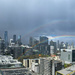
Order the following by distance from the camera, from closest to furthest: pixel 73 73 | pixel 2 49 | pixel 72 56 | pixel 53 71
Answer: pixel 73 73, pixel 53 71, pixel 72 56, pixel 2 49

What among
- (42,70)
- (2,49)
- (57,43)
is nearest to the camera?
(42,70)

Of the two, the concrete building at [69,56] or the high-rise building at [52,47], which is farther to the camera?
the high-rise building at [52,47]

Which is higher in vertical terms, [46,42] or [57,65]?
[46,42]

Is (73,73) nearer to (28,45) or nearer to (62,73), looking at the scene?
(62,73)

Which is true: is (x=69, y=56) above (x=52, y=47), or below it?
below

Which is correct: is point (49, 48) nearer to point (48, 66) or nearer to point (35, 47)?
point (35, 47)

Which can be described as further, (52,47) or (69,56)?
(52,47)

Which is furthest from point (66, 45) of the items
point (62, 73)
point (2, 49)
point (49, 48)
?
point (62, 73)

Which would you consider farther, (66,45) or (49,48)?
(66,45)

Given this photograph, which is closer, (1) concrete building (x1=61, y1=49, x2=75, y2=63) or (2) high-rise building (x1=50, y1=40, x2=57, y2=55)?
(1) concrete building (x1=61, y1=49, x2=75, y2=63)
